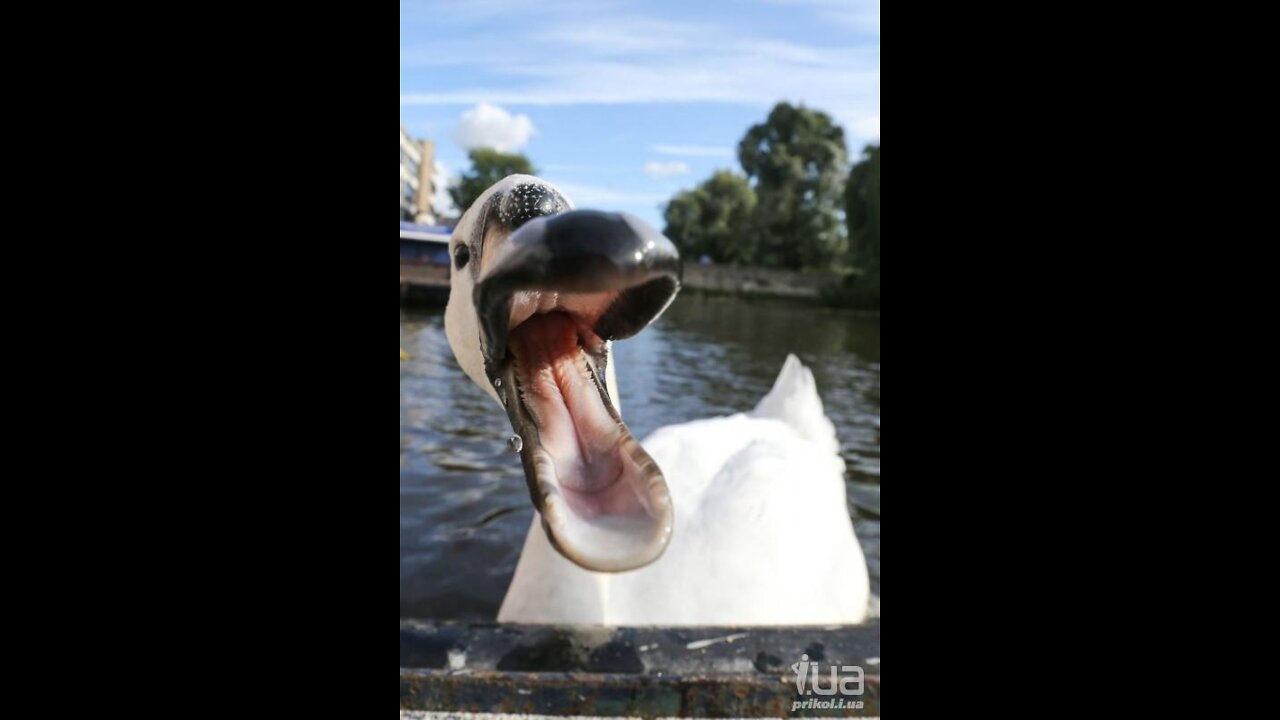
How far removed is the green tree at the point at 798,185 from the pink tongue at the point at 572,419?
34.4 m

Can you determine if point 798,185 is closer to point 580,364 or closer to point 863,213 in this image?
point 863,213

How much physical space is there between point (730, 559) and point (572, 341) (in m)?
1.75

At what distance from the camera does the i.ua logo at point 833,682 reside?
203cm

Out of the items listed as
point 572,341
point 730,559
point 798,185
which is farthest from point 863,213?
point 572,341

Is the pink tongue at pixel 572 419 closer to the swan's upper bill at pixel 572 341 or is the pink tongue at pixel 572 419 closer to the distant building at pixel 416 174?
the swan's upper bill at pixel 572 341

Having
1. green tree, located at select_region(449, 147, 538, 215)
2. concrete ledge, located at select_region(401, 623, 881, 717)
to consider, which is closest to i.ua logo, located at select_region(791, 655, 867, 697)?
concrete ledge, located at select_region(401, 623, 881, 717)

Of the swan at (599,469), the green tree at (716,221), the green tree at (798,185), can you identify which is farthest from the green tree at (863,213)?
the swan at (599,469)

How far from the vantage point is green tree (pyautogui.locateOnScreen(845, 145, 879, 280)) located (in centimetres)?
3055

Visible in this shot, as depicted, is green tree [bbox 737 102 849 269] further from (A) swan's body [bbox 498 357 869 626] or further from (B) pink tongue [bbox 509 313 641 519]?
(B) pink tongue [bbox 509 313 641 519]
